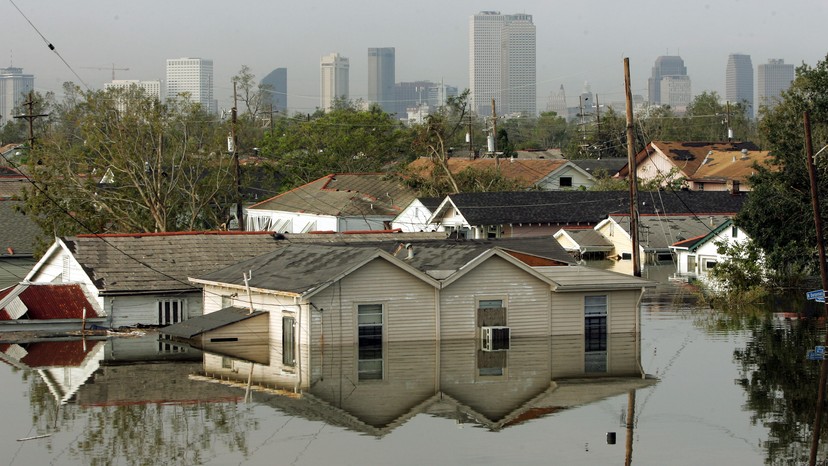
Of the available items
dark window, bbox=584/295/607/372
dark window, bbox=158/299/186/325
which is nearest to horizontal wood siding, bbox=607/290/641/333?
dark window, bbox=584/295/607/372

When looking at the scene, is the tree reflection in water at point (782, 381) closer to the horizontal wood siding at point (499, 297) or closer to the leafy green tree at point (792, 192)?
the horizontal wood siding at point (499, 297)

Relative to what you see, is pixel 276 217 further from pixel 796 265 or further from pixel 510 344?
pixel 510 344

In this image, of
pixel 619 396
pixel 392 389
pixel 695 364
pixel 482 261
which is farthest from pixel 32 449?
pixel 695 364

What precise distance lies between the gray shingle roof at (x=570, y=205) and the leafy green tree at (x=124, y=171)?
55.8 ft

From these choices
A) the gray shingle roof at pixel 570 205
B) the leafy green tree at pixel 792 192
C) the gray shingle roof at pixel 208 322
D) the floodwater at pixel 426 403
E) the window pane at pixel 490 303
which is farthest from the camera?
the gray shingle roof at pixel 570 205

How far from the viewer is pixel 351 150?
332 feet

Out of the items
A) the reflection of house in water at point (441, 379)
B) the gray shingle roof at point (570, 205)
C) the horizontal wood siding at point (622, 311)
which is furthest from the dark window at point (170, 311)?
the gray shingle roof at point (570, 205)

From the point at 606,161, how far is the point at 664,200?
31353mm

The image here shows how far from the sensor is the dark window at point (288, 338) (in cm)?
3803

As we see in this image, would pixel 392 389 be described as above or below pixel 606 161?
below

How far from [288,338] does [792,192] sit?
84.5ft

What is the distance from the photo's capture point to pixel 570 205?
266 feet

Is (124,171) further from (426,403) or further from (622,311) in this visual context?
(426,403)

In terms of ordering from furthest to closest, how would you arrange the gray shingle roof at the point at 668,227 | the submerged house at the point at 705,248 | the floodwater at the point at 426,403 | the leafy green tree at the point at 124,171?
the gray shingle roof at the point at 668,227 < the leafy green tree at the point at 124,171 < the submerged house at the point at 705,248 < the floodwater at the point at 426,403
